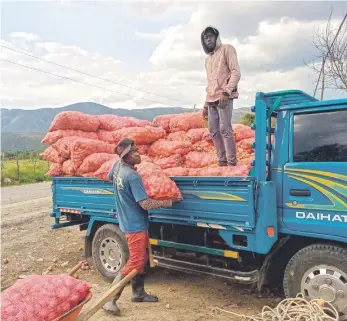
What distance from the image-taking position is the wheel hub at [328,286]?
394 centimetres

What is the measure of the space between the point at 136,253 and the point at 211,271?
89 centimetres

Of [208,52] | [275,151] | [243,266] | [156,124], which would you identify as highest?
[208,52]

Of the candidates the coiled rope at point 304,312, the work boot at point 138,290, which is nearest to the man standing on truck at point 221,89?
the work boot at point 138,290

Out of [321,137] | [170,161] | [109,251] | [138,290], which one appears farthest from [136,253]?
[321,137]

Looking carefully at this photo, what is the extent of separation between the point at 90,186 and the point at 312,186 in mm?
3233

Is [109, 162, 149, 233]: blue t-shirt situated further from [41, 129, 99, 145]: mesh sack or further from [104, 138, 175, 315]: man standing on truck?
[41, 129, 99, 145]: mesh sack

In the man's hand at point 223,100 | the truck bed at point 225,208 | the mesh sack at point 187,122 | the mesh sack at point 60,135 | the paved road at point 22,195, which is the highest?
the man's hand at point 223,100

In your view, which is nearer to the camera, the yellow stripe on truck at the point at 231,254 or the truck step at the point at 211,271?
the truck step at the point at 211,271

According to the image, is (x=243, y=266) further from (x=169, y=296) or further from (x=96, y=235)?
(x=96, y=235)

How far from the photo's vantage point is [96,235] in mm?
6090

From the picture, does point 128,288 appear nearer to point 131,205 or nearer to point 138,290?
point 138,290

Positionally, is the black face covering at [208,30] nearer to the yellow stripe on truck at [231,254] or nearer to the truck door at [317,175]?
the truck door at [317,175]

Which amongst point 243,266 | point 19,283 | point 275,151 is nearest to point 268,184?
point 275,151

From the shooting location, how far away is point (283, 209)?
4367mm
